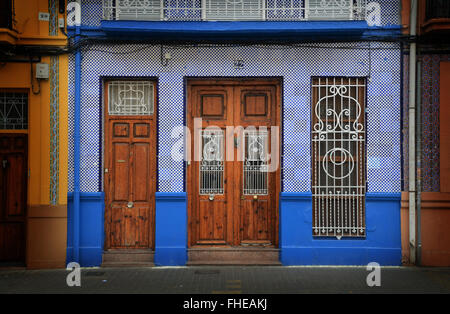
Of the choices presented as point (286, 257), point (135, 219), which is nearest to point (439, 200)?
point (286, 257)

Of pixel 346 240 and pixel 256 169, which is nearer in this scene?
pixel 346 240

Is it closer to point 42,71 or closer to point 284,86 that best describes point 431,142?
point 284,86

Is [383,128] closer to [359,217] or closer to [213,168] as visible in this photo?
[359,217]

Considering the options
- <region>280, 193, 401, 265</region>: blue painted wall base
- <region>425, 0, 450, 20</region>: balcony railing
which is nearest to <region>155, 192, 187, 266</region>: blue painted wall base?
<region>280, 193, 401, 265</region>: blue painted wall base

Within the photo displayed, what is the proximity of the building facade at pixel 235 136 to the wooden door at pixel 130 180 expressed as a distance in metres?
0.02

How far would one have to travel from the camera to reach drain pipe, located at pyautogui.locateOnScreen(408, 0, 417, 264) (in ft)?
26.8

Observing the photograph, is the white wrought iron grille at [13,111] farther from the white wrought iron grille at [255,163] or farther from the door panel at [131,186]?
the white wrought iron grille at [255,163]

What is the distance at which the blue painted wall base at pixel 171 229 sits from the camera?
8234 millimetres

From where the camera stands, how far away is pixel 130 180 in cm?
849

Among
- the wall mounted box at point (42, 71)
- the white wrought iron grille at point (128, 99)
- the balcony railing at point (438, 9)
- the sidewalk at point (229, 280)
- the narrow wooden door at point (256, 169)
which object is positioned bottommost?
the sidewalk at point (229, 280)

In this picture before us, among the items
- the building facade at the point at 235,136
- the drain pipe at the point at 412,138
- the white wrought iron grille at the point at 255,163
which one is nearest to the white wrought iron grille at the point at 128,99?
the building facade at the point at 235,136

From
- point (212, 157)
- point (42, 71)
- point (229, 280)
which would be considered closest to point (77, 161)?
point (42, 71)

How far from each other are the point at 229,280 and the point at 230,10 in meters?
4.72

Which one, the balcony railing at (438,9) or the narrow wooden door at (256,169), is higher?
the balcony railing at (438,9)
